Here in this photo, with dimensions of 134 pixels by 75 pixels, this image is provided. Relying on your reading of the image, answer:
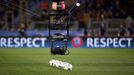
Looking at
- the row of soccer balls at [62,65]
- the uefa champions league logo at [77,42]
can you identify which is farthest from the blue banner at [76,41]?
the row of soccer balls at [62,65]

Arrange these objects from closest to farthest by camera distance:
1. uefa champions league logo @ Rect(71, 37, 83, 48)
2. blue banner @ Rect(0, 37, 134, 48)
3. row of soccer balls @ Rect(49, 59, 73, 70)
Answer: row of soccer balls @ Rect(49, 59, 73, 70), blue banner @ Rect(0, 37, 134, 48), uefa champions league logo @ Rect(71, 37, 83, 48)

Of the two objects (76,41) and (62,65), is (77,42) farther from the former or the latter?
(62,65)


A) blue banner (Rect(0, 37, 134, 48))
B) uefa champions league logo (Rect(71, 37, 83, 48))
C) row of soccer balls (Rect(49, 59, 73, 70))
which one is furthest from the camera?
uefa champions league logo (Rect(71, 37, 83, 48))

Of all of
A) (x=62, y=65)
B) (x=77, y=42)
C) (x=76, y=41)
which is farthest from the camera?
(x=77, y=42)

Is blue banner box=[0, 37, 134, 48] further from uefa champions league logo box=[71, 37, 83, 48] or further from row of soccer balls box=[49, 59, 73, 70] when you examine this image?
row of soccer balls box=[49, 59, 73, 70]

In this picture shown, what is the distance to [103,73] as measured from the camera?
61.4 feet

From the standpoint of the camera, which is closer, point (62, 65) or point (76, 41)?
point (62, 65)

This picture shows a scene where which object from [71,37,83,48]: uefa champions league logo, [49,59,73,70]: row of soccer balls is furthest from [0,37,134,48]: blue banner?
[49,59,73,70]: row of soccer balls

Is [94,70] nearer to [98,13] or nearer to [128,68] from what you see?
[128,68]

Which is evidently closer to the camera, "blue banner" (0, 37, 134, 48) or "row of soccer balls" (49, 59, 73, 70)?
"row of soccer balls" (49, 59, 73, 70)

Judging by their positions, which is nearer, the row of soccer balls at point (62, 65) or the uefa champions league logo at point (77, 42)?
the row of soccer balls at point (62, 65)

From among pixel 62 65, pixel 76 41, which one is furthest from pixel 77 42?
pixel 62 65

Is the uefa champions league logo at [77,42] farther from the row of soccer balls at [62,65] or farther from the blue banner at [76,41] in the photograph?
the row of soccer balls at [62,65]

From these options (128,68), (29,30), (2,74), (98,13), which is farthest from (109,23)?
(2,74)
